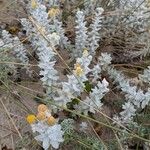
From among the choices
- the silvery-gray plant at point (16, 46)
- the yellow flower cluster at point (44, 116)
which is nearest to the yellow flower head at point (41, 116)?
the yellow flower cluster at point (44, 116)

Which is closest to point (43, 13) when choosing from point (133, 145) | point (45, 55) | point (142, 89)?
point (45, 55)

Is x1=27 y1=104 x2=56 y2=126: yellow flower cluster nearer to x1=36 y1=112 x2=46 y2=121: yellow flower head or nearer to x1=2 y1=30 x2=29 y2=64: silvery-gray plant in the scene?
x1=36 y1=112 x2=46 y2=121: yellow flower head

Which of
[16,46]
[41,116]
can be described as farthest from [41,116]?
[16,46]

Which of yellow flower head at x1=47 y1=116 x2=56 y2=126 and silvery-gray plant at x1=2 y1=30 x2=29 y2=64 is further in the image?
silvery-gray plant at x1=2 y1=30 x2=29 y2=64

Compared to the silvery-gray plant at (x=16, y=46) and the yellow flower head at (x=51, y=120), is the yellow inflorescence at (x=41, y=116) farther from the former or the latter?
the silvery-gray plant at (x=16, y=46)

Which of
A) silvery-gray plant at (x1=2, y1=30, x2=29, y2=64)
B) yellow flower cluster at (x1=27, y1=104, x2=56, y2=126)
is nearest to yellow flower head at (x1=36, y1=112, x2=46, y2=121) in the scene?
yellow flower cluster at (x1=27, y1=104, x2=56, y2=126)

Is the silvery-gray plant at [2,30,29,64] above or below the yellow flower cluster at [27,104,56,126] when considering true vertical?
above

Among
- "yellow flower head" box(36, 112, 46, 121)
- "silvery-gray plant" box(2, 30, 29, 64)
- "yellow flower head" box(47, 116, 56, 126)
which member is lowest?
"yellow flower head" box(47, 116, 56, 126)

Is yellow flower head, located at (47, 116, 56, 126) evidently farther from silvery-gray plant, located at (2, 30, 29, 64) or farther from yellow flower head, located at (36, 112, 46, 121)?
silvery-gray plant, located at (2, 30, 29, 64)

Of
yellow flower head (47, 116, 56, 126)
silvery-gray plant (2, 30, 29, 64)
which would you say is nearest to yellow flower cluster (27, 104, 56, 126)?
yellow flower head (47, 116, 56, 126)

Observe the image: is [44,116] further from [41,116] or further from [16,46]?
[16,46]

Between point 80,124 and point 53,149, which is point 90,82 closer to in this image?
point 80,124
